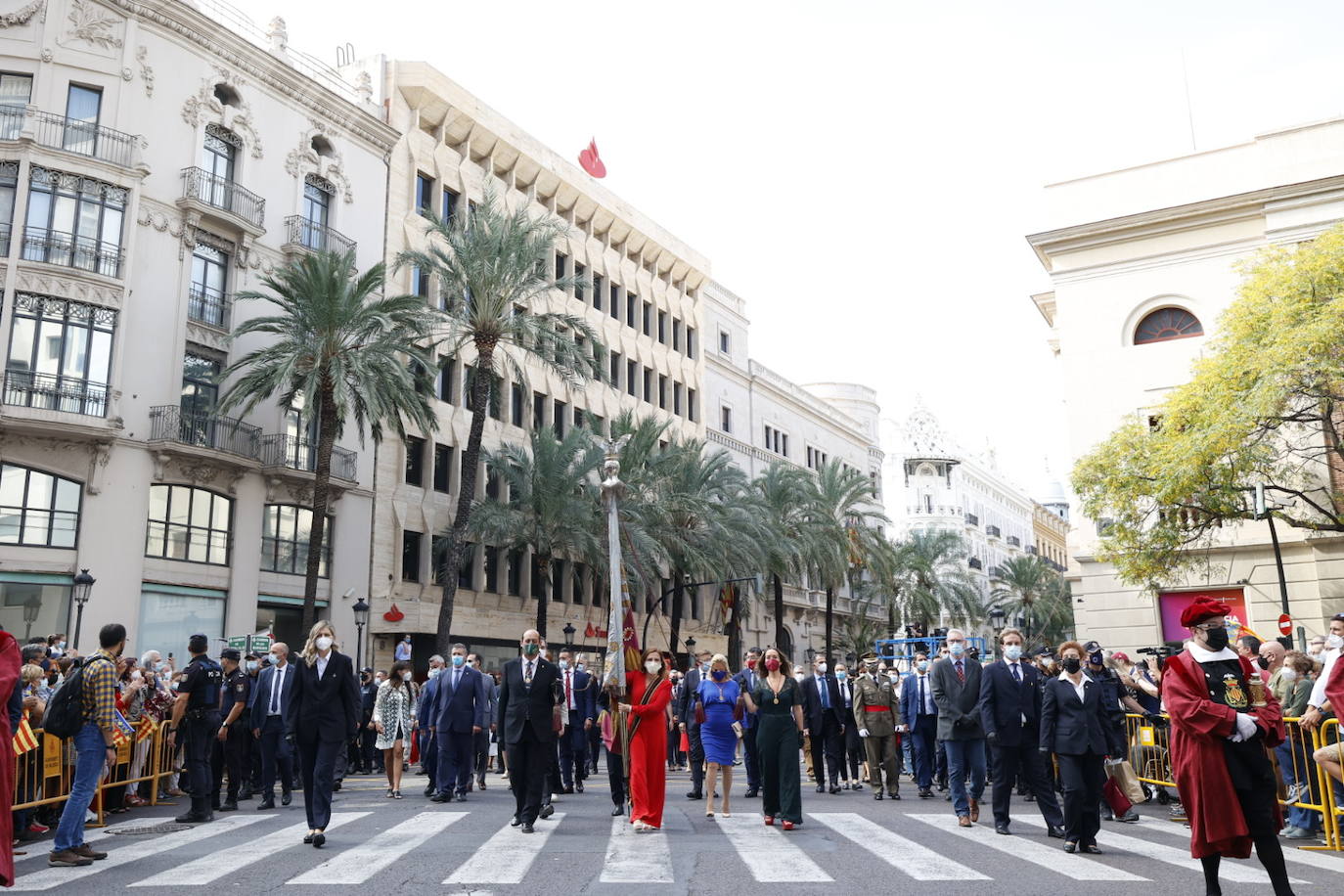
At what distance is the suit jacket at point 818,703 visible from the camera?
15984 mm

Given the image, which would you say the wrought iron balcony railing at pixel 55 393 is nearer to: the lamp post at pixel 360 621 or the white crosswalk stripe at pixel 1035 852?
the lamp post at pixel 360 621

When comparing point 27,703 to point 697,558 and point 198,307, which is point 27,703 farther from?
point 697,558

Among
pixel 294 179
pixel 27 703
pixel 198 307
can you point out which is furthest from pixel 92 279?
pixel 27 703

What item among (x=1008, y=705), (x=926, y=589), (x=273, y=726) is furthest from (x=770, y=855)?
(x=926, y=589)

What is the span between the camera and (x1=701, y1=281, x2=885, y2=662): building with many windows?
6047 cm

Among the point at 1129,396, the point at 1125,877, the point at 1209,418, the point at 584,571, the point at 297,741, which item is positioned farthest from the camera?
the point at 584,571

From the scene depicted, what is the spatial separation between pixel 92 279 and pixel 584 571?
22.7m

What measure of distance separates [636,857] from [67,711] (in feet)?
16.7

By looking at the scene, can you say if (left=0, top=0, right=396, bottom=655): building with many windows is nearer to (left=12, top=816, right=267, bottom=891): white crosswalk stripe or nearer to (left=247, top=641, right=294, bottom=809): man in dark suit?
(left=247, top=641, right=294, bottom=809): man in dark suit

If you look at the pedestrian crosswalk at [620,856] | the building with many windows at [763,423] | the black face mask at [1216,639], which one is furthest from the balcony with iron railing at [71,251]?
the building with many windows at [763,423]

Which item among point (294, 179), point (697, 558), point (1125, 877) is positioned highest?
point (294, 179)

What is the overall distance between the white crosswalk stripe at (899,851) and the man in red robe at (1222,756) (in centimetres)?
196

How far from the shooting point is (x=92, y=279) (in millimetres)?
28906

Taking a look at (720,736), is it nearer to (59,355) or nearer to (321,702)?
(321,702)
